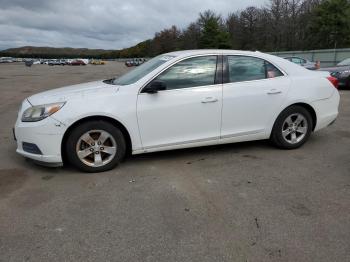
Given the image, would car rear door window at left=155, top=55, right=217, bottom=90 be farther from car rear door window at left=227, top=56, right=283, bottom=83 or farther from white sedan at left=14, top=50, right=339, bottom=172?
car rear door window at left=227, top=56, right=283, bottom=83

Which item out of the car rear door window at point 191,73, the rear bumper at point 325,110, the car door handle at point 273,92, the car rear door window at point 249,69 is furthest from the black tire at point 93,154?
the rear bumper at point 325,110

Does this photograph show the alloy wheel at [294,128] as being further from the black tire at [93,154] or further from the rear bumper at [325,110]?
the black tire at [93,154]

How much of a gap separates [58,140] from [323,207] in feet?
9.93

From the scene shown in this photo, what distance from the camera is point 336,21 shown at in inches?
1810

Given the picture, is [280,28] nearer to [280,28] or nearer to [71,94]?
[280,28]

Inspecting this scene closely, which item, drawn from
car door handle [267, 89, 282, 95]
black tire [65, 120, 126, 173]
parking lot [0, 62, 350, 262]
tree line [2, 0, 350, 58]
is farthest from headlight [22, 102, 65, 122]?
tree line [2, 0, 350, 58]

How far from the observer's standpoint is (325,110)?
580 cm

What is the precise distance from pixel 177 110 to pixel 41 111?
Answer: 1.67m

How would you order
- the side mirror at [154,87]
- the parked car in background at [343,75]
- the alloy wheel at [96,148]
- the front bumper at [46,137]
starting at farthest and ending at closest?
the parked car in background at [343,75] < the side mirror at [154,87] < the alloy wheel at [96,148] < the front bumper at [46,137]

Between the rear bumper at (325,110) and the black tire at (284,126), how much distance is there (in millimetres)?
160

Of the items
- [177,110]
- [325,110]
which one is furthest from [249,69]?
[325,110]

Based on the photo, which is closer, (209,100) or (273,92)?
(209,100)

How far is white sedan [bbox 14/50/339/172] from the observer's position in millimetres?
4605

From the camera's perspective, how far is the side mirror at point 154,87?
477cm
